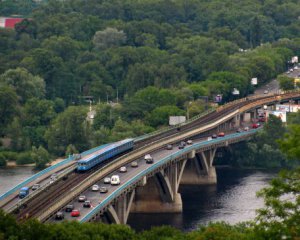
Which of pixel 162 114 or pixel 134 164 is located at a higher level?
pixel 134 164

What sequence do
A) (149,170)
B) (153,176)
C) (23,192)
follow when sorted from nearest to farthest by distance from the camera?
(23,192)
(149,170)
(153,176)

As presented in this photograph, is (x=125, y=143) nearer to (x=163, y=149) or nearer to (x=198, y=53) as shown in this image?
(x=163, y=149)

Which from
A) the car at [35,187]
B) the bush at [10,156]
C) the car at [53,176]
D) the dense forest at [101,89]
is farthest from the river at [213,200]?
the car at [35,187]

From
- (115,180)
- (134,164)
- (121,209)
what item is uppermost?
(115,180)

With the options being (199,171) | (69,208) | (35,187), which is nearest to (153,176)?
(199,171)

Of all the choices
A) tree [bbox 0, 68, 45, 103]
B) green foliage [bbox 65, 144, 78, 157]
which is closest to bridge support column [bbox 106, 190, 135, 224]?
green foliage [bbox 65, 144, 78, 157]

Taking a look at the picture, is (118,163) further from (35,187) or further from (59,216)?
(59,216)
